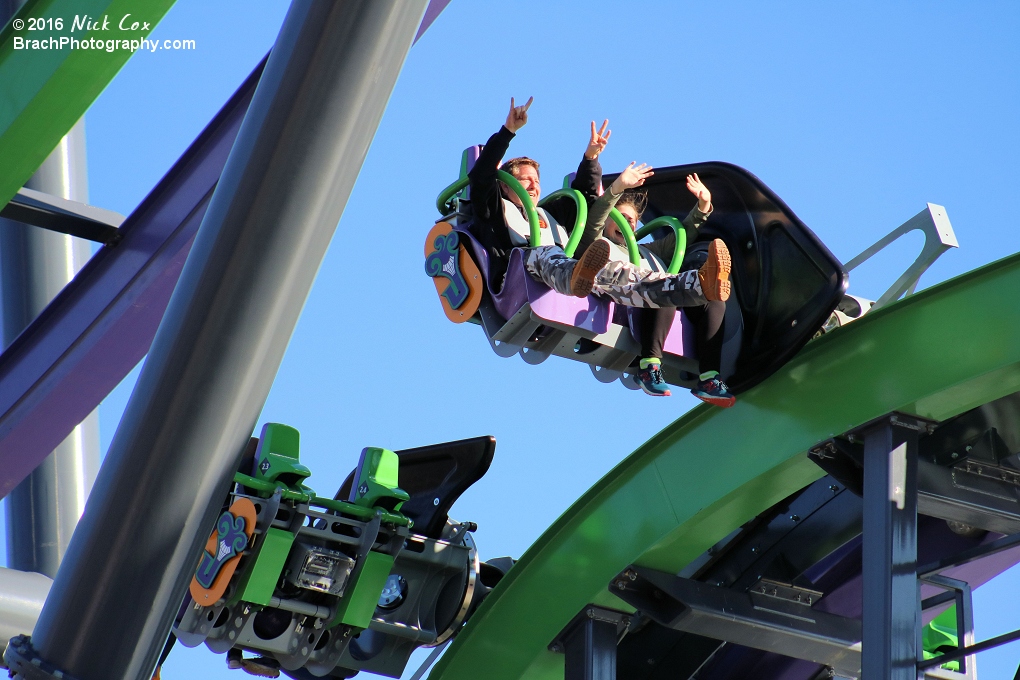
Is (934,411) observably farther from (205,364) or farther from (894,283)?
(205,364)

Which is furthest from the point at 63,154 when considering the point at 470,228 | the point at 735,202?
the point at 735,202

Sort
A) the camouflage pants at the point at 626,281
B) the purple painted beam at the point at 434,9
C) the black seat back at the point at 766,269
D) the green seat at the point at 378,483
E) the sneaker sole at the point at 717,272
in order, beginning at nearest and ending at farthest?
1. the sneaker sole at the point at 717,272
2. the camouflage pants at the point at 626,281
3. the black seat back at the point at 766,269
4. the purple painted beam at the point at 434,9
5. the green seat at the point at 378,483

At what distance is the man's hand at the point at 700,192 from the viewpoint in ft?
20.8

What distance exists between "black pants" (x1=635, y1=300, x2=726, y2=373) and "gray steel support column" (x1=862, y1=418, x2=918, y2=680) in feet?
3.25

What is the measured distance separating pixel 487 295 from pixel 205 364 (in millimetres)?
3092

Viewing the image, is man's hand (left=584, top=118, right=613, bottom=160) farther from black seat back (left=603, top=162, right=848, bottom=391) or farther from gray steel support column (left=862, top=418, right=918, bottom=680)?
gray steel support column (left=862, top=418, right=918, bottom=680)

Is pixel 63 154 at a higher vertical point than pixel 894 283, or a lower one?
higher

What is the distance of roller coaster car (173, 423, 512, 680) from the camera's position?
22.1 ft

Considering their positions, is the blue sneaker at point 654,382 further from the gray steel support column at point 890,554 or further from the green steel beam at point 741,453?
the gray steel support column at point 890,554

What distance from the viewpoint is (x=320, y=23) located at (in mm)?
3338

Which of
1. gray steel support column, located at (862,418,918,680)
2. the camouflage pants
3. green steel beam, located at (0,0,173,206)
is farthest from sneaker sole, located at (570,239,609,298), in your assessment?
green steel beam, located at (0,0,173,206)

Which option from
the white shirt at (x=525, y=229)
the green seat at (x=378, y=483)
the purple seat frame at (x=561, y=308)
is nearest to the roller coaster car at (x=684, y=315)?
the purple seat frame at (x=561, y=308)

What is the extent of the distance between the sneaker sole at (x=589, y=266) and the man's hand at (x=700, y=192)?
1017 millimetres

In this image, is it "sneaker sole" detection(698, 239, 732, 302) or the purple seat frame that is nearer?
"sneaker sole" detection(698, 239, 732, 302)
